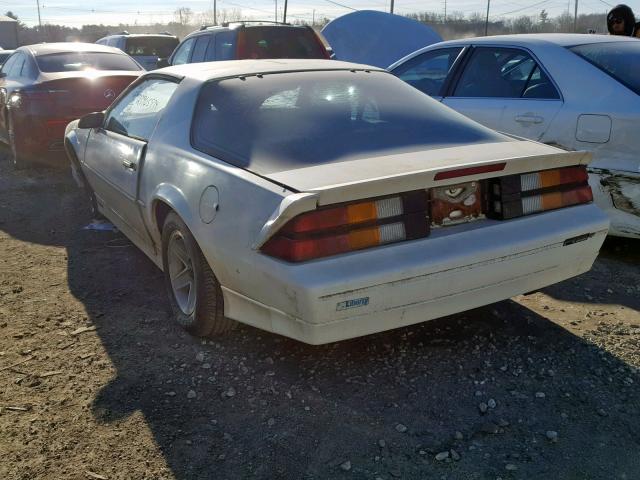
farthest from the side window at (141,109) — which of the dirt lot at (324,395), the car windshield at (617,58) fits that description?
the car windshield at (617,58)

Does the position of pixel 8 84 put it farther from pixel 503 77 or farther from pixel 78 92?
pixel 503 77

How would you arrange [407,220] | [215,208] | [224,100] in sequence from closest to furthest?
1. [407,220]
2. [215,208]
3. [224,100]

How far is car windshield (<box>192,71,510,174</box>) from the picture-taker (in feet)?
9.68

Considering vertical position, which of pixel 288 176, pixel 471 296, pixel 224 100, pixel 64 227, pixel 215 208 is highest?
pixel 224 100

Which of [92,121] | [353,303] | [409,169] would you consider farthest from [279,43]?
[353,303]

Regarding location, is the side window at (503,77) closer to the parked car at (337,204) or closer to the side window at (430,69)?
the side window at (430,69)

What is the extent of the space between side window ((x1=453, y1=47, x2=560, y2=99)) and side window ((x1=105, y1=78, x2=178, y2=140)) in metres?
2.43

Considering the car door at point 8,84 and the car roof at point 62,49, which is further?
the car roof at point 62,49

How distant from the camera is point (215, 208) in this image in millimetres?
2859

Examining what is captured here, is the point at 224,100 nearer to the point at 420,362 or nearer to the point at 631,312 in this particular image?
the point at 420,362

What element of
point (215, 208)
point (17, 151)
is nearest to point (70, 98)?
point (17, 151)

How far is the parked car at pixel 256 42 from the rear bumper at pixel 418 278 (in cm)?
657

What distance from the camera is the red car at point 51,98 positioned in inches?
268

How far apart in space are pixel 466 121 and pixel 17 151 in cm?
562
